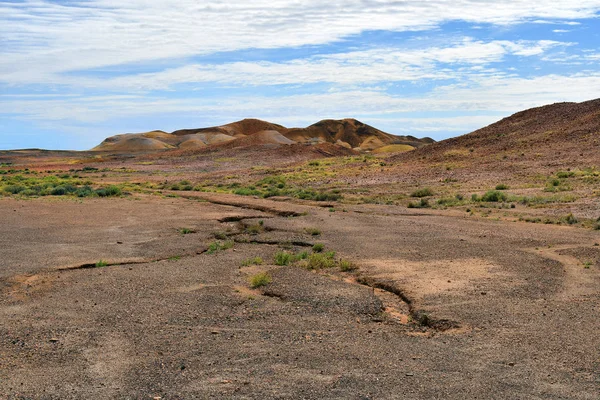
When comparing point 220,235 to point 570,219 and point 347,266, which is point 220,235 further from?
point 570,219

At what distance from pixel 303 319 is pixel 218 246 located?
6900mm

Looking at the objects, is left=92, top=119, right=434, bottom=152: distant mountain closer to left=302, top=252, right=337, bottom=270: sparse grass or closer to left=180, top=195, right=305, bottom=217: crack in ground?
left=180, top=195, right=305, bottom=217: crack in ground

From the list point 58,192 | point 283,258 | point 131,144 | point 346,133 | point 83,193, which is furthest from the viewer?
point 346,133

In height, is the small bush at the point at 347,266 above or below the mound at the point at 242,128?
below

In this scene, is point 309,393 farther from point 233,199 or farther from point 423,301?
point 233,199

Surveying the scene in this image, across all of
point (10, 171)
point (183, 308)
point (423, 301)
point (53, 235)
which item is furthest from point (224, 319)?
point (10, 171)

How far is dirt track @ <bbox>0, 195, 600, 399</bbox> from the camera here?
7.50 metres

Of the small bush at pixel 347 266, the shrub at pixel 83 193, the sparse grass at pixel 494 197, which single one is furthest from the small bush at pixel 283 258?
the shrub at pixel 83 193

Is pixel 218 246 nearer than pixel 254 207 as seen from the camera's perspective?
Yes

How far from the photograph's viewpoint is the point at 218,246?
54.9 ft

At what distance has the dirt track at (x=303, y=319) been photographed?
7504 millimetres

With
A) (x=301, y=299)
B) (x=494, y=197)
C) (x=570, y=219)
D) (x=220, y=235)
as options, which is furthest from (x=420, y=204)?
(x=301, y=299)

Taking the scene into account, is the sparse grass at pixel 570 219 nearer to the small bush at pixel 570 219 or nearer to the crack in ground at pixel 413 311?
the small bush at pixel 570 219

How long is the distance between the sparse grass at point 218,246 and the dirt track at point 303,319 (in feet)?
0.81
